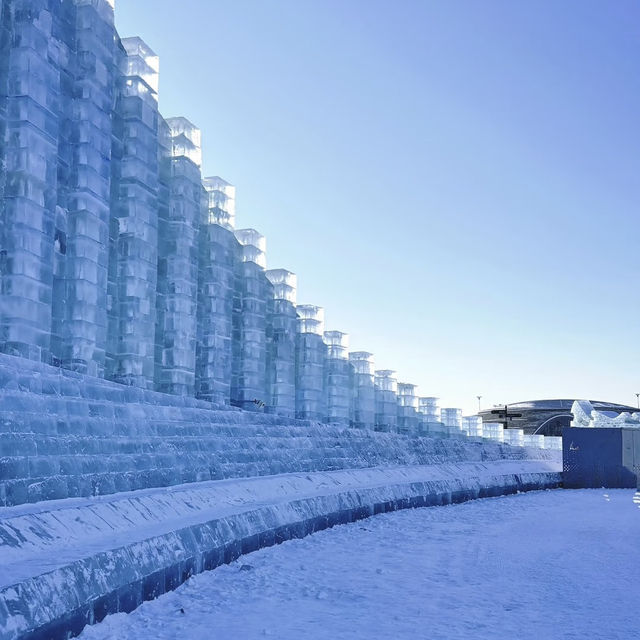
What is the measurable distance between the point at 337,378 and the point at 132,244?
64.6 ft

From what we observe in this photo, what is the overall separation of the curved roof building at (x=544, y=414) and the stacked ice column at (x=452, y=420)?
37.8 metres

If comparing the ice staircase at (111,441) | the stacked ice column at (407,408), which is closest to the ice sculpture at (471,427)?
the stacked ice column at (407,408)

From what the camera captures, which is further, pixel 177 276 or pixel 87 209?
pixel 177 276

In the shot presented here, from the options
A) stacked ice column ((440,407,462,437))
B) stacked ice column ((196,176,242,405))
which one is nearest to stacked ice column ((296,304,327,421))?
stacked ice column ((196,176,242,405))

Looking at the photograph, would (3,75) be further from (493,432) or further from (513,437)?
(493,432)

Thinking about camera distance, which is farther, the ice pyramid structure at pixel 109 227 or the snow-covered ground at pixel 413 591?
the ice pyramid structure at pixel 109 227

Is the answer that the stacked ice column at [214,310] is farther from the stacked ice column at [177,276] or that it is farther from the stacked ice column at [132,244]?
the stacked ice column at [132,244]

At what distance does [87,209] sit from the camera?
17.1 meters

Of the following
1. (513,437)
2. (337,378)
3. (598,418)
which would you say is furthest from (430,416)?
(337,378)

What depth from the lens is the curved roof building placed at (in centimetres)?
8275

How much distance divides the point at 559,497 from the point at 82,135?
1594 centimetres

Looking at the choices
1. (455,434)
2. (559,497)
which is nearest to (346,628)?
(559,497)

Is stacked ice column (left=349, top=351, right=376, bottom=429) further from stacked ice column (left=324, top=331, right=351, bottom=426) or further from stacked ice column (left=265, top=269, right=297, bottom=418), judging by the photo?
stacked ice column (left=265, top=269, right=297, bottom=418)

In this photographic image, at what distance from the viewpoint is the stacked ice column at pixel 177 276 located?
2220cm
